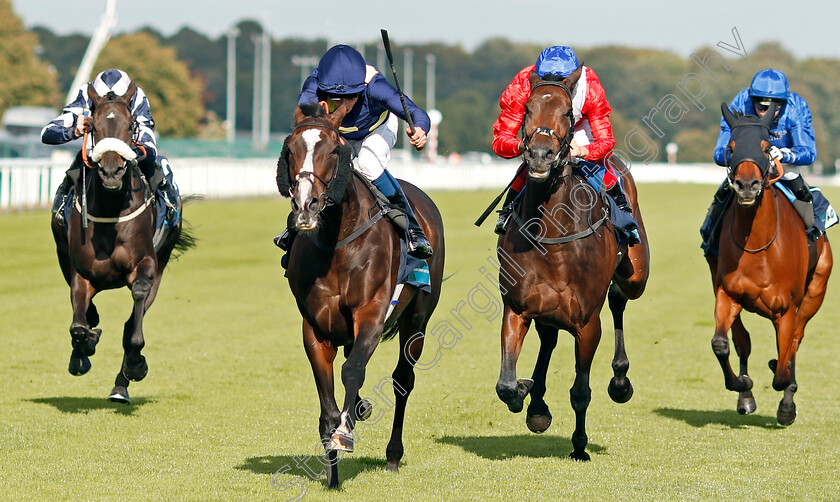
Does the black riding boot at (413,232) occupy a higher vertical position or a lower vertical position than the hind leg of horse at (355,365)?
higher

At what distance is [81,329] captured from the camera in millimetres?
7797

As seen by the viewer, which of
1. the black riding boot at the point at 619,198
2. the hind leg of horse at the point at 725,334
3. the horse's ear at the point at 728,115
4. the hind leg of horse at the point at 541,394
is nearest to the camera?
the hind leg of horse at the point at 541,394

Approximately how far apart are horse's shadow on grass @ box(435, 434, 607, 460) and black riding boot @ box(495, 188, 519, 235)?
140cm

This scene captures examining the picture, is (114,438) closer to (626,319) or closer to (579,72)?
(579,72)

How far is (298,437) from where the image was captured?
24.1ft

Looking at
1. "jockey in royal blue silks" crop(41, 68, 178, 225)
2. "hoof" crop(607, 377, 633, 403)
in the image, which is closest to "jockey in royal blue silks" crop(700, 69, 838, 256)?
"hoof" crop(607, 377, 633, 403)

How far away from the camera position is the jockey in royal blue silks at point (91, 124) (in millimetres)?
8211

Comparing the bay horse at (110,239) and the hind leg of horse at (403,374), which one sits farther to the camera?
the bay horse at (110,239)

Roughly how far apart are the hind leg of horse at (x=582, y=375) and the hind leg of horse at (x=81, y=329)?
3414 mm

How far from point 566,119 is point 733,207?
106 inches

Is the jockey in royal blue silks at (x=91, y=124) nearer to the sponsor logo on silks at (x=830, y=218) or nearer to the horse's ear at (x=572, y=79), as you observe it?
the horse's ear at (x=572, y=79)

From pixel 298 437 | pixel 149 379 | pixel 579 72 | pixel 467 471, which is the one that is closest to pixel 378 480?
pixel 467 471

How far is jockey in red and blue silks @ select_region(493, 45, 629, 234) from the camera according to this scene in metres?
6.63

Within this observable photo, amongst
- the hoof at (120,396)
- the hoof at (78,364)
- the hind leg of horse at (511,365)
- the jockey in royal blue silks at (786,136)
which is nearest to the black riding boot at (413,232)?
the hind leg of horse at (511,365)
